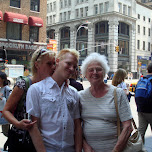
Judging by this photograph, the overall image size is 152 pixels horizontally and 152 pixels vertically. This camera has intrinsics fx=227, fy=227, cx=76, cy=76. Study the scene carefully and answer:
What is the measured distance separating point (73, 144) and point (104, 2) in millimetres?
47008

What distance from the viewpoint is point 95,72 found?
275 centimetres

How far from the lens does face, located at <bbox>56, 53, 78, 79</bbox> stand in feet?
8.11

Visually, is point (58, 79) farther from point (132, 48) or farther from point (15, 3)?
point (132, 48)

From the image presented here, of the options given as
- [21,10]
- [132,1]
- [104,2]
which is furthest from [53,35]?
[21,10]

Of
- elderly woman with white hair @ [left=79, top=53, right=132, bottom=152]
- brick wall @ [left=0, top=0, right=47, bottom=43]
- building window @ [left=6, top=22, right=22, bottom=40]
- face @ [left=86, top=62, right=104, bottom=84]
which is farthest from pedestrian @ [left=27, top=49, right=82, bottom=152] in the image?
building window @ [left=6, top=22, right=22, bottom=40]

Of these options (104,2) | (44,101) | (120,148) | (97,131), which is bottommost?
(120,148)

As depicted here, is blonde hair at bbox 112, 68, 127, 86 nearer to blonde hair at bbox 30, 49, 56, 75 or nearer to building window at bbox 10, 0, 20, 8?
blonde hair at bbox 30, 49, 56, 75

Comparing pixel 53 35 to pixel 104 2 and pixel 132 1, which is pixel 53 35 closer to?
pixel 104 2

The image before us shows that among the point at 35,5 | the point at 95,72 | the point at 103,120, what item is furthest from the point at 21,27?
the point at 103,120

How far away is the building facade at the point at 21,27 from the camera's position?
28844mm

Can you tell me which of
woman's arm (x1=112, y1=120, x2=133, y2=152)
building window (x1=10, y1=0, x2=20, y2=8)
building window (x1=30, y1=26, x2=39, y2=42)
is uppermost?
building window (x1=10, y1=0, x2=20, y2=8)

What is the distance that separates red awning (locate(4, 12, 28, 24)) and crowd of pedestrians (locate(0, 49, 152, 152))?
27.5m

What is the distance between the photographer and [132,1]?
4953cm

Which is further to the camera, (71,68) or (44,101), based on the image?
(71,68)
